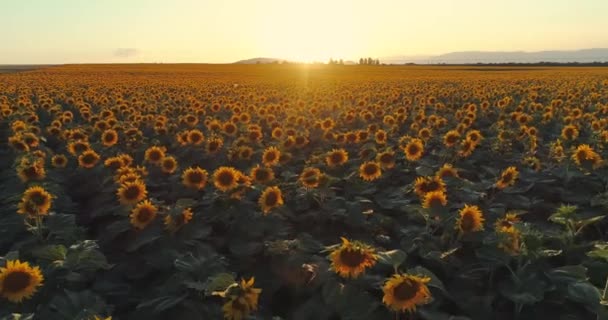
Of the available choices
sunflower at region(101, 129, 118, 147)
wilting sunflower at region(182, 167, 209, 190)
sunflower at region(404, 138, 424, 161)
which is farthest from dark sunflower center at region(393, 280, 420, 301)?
sunflower at region(101, 129, 118, 147)

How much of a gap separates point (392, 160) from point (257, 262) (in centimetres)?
303

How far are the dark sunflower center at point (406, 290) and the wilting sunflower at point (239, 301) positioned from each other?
2.93 ft

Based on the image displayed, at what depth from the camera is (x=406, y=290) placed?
11.0 feet

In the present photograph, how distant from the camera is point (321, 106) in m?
16.2

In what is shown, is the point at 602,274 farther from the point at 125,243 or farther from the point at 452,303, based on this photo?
the point at 125,243

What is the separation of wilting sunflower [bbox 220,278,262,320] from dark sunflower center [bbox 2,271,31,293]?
1.54 metres

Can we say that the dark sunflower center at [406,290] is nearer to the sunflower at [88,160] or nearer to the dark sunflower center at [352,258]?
the dark sunflower center at [352,258]

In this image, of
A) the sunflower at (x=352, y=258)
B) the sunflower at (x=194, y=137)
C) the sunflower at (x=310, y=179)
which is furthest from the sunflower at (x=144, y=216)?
the sunflower at (x=194, y=137)

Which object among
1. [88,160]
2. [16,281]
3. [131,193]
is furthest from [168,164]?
[16,281]

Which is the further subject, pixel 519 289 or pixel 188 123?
pixel 188 123

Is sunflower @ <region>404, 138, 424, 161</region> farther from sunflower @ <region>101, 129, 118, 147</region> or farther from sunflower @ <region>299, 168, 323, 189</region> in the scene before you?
sunflower @ <region>101, 129, 118, 147</region>

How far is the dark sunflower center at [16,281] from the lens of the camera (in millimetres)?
3641

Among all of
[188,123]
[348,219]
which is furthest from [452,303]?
[188,123]

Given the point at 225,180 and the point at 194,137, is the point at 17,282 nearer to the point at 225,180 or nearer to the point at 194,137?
the point at 225,180
